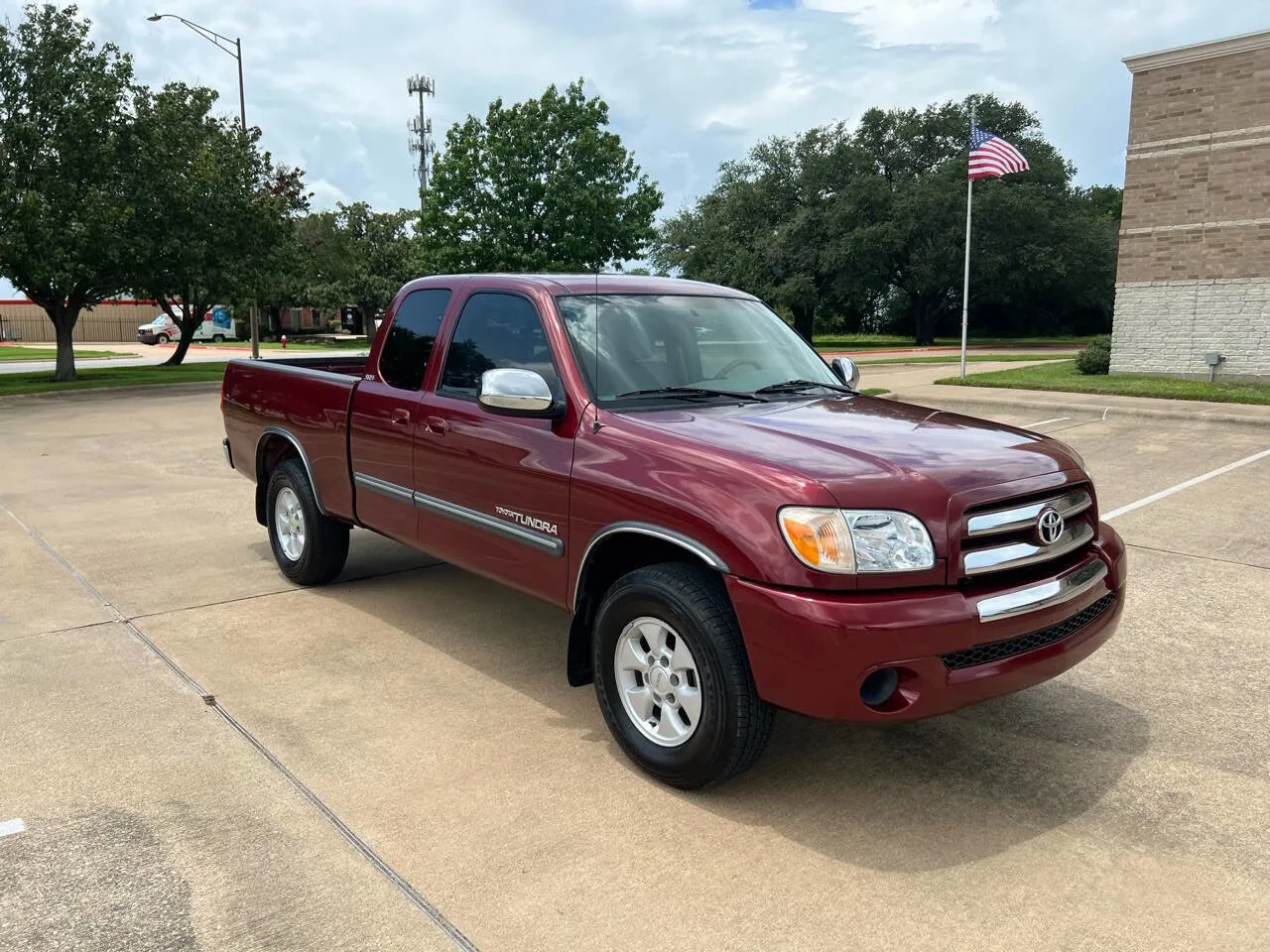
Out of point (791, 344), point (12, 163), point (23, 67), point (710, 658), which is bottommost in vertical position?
point (710, 658)

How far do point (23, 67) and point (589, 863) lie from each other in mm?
23922

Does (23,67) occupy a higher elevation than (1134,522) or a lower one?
higher

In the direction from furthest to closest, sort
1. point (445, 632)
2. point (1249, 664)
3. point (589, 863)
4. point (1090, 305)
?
point (1090, 305), point (445, 632), point (1249, 664), point (589, 863)

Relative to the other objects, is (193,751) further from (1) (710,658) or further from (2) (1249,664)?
(2) (1249,664)

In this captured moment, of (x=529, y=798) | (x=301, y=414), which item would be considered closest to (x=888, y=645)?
(x=529, y=798)

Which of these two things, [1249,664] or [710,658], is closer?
[710,658]

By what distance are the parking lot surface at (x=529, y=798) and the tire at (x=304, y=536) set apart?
0.60 ft

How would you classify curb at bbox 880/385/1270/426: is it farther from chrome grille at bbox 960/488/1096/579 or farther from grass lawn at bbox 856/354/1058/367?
grass lawn at bbox 856/354/1058/367

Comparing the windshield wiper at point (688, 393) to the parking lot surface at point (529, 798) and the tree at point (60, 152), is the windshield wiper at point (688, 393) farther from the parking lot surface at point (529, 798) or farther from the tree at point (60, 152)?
the tree at point (60, 152)

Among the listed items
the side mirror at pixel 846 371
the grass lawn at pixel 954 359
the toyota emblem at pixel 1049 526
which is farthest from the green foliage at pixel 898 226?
the toyota emblem at pixel 1049 526

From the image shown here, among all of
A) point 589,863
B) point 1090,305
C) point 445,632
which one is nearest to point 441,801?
point 589,863

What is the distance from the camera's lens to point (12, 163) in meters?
20.5

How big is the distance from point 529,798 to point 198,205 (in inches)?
974

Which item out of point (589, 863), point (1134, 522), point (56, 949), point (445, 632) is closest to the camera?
point (56, 949)
